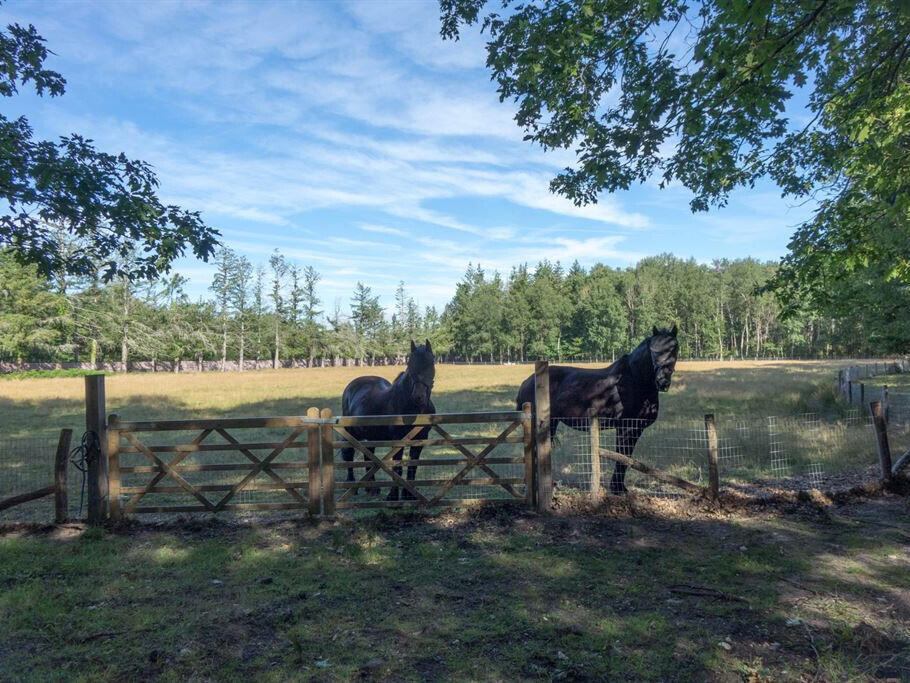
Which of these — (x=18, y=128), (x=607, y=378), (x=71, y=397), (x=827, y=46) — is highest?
(x=827, y=46)

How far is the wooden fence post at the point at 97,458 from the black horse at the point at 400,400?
319 cm

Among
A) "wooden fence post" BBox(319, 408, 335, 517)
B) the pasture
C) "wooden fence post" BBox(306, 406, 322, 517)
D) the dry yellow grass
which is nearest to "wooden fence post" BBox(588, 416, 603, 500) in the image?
the pasture

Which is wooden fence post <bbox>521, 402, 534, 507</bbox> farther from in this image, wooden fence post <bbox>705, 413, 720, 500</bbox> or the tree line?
the tree line

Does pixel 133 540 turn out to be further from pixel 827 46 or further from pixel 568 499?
pixel 827 46

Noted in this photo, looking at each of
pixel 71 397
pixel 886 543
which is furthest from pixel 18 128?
pixel 71 397

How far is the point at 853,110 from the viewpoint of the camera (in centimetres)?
710

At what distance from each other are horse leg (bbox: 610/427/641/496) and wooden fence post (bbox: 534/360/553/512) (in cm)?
120

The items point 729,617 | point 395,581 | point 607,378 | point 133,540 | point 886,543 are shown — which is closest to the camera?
point 729,617

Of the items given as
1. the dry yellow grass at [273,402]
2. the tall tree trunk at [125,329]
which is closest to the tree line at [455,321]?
the tall tree trunk at [125,329]

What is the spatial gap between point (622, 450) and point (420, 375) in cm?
327

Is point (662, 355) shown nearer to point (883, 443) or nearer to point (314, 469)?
point (883, 443)

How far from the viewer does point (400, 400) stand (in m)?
8.37

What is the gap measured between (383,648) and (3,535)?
224 inches

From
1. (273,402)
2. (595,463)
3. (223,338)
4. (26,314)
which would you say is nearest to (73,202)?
(595,463)
